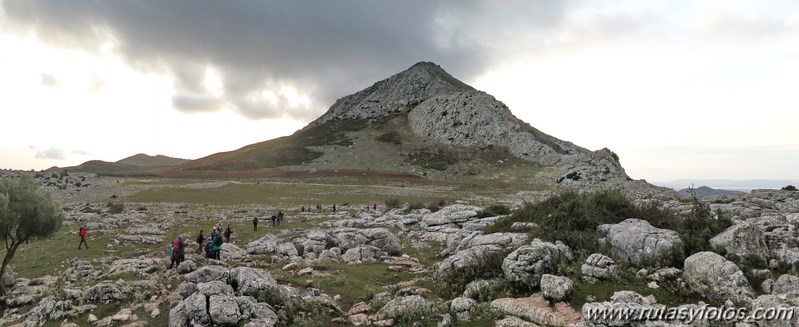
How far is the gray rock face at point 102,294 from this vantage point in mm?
17047

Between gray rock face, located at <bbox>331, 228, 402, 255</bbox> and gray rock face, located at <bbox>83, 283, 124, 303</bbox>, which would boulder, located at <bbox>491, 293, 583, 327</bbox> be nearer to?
gray rock face, located at <bbox>331, 228, 402, 255</bbox>

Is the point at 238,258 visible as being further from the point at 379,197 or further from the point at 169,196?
the point at 169,196

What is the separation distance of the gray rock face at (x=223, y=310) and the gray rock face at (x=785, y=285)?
58.0 feet

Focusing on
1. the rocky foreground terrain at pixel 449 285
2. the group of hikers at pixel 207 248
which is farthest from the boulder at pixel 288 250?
the group of hikers at pixel 207 248

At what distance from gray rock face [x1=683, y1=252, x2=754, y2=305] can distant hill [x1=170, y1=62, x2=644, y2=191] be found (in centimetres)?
9030

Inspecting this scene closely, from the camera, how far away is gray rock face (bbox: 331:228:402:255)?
29109 mm

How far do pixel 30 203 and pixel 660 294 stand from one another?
29742 mm

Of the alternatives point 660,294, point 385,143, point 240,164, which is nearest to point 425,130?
point 385,143

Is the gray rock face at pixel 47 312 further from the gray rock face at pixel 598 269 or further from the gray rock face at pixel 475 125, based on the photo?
the gray rock face at pixel 475 125

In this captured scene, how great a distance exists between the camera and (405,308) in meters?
14.8

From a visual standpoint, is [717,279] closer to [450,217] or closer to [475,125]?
[450,217]

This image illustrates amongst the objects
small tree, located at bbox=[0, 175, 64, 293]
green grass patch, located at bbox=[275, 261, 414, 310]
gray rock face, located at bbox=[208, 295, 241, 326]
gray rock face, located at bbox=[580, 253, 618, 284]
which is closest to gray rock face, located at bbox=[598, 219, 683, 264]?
gray rock face, located at bbox=[580, 253, 618, 284]

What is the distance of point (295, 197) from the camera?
2835 inches

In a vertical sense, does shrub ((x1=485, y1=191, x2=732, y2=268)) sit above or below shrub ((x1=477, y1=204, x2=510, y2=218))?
above
